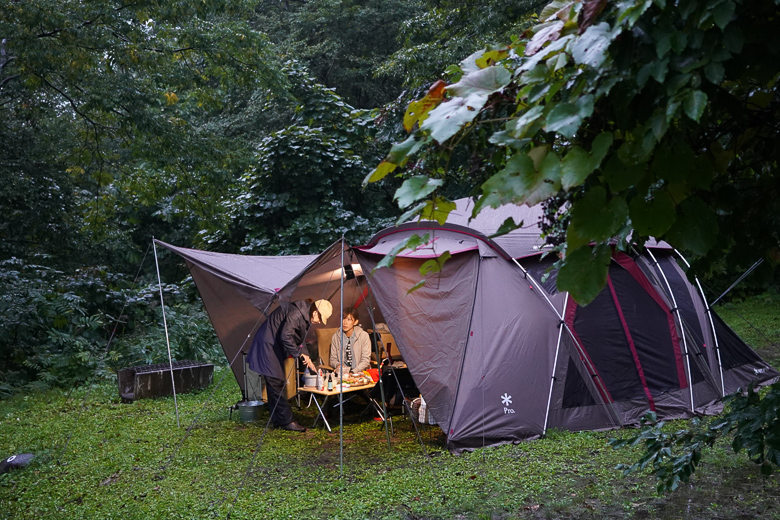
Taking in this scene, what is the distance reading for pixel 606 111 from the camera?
4.47ft

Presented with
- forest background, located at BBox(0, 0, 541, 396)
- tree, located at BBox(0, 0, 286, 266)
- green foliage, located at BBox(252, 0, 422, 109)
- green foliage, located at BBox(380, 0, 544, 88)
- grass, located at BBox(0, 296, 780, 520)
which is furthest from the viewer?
green foliage, located at BBox(252, 0, 422, 109)

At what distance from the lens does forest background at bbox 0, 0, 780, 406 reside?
4.09 feet

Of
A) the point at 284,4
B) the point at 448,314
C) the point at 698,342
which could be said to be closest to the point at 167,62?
the point at 448,314

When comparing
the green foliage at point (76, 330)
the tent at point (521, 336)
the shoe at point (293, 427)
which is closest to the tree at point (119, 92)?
the green foliage at point (76, 330)

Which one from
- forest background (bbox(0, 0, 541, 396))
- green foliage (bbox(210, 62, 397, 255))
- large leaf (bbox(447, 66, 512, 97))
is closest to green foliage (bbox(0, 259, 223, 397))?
forest background (bbox(0, 0, 541, 396))

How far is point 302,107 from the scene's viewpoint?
41.2 feet

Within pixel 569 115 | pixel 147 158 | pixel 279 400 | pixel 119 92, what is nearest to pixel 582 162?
pixel 569 115

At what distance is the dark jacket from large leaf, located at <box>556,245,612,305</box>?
5.84 metres

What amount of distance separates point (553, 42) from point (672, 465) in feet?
5.18

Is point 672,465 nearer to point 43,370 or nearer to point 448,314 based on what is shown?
point 448,314

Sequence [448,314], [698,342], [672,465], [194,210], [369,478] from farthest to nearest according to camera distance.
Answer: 1. [194,210]
2. [698,342]
3. [448,314]
4. [369,478]
5. [672,465]

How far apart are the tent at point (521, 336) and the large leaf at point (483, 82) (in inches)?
171

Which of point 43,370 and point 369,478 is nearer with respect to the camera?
point 369,478

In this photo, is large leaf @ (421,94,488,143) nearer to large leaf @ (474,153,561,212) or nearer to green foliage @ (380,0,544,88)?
large leaf @ (474,153,561,212)
